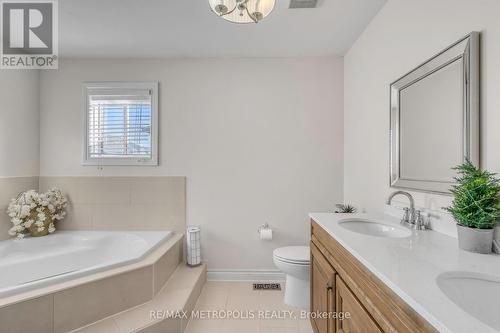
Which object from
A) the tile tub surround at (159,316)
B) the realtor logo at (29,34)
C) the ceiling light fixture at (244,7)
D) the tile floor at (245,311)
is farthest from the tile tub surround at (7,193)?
the ceiling light fixture at (244,7)

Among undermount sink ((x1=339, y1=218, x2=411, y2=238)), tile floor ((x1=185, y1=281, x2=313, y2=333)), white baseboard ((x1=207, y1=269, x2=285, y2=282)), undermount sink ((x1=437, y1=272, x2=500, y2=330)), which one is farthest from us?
white baseboard ((x1=207, y1=269, x2=285, y2=282))

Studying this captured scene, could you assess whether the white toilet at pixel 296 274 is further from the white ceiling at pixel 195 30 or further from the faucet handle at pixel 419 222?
the white ceiling at pixel 195 30

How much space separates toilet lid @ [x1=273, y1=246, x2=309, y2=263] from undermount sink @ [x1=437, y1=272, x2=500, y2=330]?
126 cm

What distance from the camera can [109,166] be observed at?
2623 millimetres

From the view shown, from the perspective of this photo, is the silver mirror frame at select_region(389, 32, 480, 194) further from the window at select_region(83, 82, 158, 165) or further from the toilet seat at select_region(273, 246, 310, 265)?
the window at select_region(83, 82, 158, 165)

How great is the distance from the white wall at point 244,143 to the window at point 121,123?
88mm

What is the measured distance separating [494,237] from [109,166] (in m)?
2.99

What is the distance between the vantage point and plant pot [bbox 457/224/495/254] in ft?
3.06

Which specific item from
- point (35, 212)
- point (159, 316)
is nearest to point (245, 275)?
point (159, 316)

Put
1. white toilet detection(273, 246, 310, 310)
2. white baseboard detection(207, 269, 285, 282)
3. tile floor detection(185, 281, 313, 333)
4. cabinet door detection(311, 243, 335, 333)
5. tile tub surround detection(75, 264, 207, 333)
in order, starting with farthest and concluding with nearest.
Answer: white baseboard detection(207, 269, 285, 282) → white toilet detection(273, 246, 310, 310) → tile floor detection(185, 281, 313, 333) → tile tub surround detection(75, 264, 207, 333) → cabinet door detection(311, 243, 335, 333)

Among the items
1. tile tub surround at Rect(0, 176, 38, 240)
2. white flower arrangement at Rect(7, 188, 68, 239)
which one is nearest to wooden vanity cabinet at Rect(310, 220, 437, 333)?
white flower arrangement at Rect(7, 188, 68, 239)

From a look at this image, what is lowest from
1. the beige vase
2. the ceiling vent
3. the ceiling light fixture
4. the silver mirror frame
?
the beige vase

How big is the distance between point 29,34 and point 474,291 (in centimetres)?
336

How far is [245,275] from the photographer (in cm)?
257
